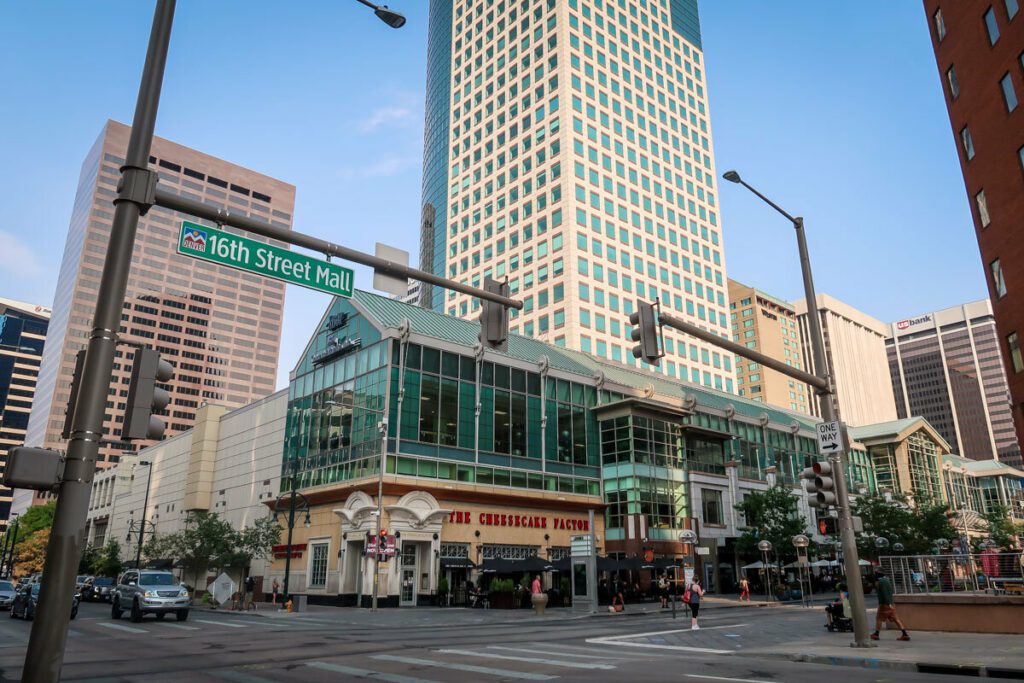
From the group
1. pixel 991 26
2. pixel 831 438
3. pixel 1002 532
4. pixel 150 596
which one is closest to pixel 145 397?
pixel 831 438

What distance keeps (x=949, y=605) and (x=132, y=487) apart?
92.4 meters

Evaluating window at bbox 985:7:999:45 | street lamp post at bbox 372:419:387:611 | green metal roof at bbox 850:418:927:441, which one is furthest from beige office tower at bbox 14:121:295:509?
window at bbox 985:7:999:45

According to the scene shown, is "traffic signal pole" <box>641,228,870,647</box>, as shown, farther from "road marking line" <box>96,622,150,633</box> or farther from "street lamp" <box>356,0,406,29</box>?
"road marking line" <box>96,622,150,633</box>

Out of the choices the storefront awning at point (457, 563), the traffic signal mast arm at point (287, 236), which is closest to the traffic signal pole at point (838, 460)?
the traffic signal mast arm at point (287, 236)

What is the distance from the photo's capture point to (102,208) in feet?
557

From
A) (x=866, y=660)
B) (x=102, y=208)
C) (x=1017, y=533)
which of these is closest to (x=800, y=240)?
(x=866, y=660)

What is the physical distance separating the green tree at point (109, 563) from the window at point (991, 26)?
269ft

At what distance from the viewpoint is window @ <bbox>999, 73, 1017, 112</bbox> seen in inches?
1270

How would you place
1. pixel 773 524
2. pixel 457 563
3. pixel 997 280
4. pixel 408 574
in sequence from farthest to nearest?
1. pixel 773 524
2. pixel 457 563
3. pixel 408 574
4. pixel 997 280

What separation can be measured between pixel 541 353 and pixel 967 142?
31985 mm

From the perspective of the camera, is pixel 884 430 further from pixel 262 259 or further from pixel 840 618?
pixel 262 259

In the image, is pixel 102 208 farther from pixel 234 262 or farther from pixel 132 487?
pixel 234 262

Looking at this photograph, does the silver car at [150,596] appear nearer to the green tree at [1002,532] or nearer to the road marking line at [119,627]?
the road marking line at [119,627]

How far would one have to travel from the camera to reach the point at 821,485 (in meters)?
18.0
